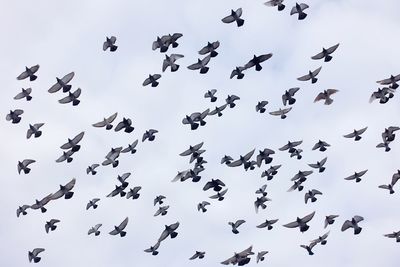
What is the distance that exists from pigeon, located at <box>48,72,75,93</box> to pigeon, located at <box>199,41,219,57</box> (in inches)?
405

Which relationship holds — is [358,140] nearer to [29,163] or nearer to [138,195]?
[138,195]

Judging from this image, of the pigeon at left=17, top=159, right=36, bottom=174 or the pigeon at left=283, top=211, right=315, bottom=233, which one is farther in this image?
the pigeon at left=17, top=159, right=36, bottom=174

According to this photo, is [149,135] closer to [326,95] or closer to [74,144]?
[74,144]

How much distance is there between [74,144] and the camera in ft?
198

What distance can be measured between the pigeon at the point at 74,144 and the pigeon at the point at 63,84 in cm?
434

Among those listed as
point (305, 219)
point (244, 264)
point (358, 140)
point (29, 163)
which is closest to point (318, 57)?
point (358, 140)

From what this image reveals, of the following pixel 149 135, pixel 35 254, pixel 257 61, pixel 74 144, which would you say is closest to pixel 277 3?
pixel 257 61

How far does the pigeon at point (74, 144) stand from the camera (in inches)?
2365

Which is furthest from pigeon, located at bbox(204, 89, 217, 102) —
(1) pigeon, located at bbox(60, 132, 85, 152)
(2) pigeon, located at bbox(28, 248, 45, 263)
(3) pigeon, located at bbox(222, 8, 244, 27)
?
(2) pigeon, located at bbox(28, 248, 45, 263)

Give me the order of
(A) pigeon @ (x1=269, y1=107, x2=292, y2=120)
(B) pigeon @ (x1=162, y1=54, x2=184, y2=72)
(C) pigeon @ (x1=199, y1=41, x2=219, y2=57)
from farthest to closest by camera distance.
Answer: (A) pigeon @ (x1=269, y1=107, x2=292, y2=120) → (B) pigeon @ (x1=162, y1=54, x2=184, y2=72) → (C) pigeon @ (x1=199, y1=41, x2=219, y2=57)

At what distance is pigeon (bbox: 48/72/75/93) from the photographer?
189 feet

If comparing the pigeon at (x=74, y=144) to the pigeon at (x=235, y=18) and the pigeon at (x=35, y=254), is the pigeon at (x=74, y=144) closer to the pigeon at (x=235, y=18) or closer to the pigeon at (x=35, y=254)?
the pigeon at (x=35, y=254)

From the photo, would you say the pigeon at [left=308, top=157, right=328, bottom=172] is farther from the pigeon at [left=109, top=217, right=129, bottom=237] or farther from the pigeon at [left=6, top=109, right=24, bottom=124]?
the pigeon at [left=6, top=109, right=24, bottom=124]

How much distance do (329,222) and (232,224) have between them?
8216mm
